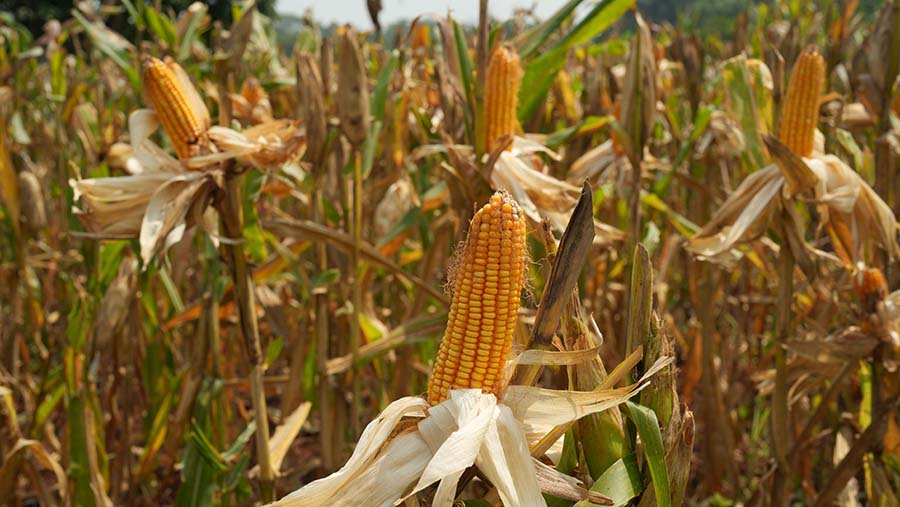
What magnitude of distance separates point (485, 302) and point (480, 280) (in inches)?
1.4

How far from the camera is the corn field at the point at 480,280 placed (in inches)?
47.1

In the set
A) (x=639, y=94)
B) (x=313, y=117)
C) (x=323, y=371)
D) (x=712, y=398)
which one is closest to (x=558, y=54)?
(x=639, y=94)

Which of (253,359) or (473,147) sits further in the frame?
(473,147)

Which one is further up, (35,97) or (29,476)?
(35,97)

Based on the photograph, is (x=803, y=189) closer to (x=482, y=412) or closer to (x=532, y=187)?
(x=532, y=187)

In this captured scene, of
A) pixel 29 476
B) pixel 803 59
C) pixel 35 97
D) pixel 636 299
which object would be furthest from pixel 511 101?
pixel 35 97

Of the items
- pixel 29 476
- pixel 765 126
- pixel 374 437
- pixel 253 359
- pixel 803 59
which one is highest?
pixel 803 59

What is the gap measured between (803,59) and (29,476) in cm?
287

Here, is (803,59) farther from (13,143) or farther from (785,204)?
(13,143)

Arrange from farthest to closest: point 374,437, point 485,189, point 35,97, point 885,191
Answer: point 35,97 < point 885,191 < point 485,189 < point 374,437

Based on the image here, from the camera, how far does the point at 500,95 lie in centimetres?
224

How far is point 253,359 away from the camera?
85.5 inches

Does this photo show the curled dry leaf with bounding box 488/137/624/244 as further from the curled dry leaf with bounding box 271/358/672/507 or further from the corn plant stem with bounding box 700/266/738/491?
the corn plant stem with bounding box 700/266/738/491

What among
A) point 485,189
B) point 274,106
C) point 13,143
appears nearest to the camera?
point 485,189
